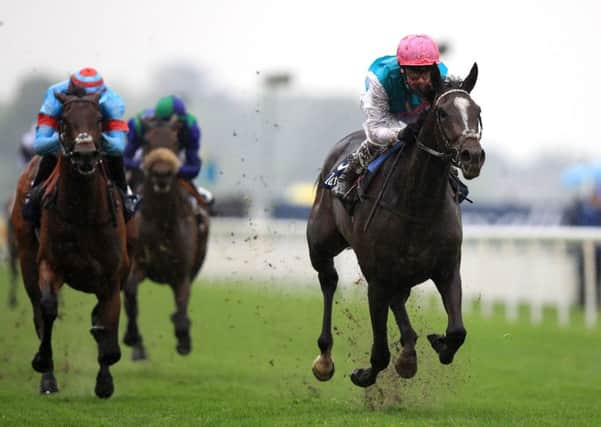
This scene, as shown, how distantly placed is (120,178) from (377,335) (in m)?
2.38

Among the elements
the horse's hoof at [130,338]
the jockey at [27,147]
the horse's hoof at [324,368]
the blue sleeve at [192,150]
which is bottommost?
the horse's hoof at [130,338]

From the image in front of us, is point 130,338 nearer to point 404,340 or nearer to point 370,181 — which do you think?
point 404,340

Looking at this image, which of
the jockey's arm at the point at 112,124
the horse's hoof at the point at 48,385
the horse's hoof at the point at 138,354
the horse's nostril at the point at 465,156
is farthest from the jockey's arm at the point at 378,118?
the horse's hoof at the point at 138,354

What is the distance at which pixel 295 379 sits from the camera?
10.9 meters

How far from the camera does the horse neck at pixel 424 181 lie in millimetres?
7434

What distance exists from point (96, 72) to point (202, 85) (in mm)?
56590

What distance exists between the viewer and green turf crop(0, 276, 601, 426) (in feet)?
26.7

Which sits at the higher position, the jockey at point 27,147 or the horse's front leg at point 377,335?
the jockey at point 27,147

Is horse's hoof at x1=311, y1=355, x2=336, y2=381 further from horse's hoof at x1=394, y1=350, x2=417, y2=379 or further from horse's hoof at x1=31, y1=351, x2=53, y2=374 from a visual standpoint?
horse's hoof at x1=31, y1=351, x2=53, y2=374

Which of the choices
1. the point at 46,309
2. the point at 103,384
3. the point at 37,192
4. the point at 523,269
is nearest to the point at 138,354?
the point at 103,384

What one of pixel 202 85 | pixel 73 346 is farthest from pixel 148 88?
pixel 73 346

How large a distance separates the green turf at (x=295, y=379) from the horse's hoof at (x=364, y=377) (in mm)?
191

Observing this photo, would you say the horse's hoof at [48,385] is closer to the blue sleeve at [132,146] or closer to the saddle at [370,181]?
the saddle at [370,181]

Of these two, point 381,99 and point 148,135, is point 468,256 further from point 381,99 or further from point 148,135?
point 381,99
